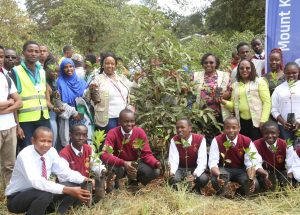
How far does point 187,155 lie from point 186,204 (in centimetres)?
92

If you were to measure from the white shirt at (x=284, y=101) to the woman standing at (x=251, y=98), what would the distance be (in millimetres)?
90

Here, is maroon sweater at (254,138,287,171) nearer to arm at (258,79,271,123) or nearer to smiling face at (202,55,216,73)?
arm at (258,79,271,123)

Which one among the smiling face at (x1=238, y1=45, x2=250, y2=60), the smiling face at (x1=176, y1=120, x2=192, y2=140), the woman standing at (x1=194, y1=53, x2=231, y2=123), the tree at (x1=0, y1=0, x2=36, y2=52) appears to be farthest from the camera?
the tree at (x1=0, y1=0, x2=36, y2=52)

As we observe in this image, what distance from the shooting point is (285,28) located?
6715mm

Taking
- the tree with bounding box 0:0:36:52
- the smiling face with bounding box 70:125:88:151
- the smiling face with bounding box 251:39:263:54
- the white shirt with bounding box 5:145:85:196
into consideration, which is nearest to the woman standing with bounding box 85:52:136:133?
the smiling face with bounding box 70:125:88:151

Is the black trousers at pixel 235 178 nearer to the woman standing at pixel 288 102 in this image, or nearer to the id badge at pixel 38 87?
the woman standing at pixel 288 102

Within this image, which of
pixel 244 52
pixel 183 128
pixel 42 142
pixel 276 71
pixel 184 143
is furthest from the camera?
pixel 244 52

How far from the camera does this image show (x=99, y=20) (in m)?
22.4

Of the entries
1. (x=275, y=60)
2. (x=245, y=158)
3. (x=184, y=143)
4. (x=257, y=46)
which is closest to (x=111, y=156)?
(x=184, y=143)

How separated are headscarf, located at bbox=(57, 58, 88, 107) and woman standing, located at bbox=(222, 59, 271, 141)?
197 centimetres

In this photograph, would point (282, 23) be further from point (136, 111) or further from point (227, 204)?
point (227, 204)

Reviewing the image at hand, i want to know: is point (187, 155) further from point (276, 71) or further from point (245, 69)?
point (276, 71)

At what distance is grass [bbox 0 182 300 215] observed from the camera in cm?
431

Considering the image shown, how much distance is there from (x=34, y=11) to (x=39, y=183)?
3166cm
